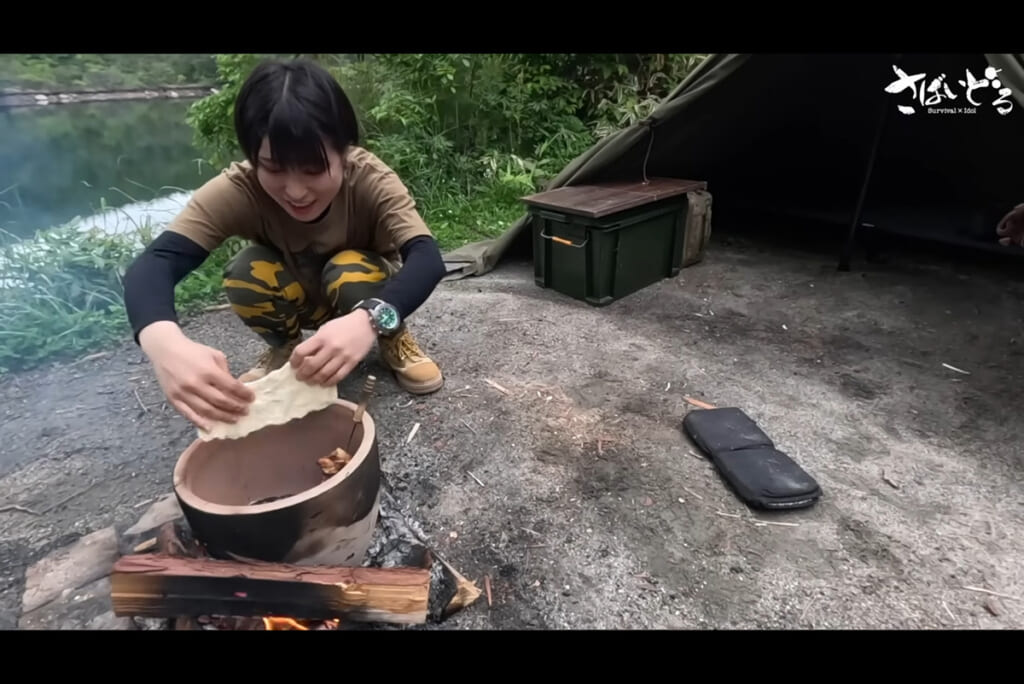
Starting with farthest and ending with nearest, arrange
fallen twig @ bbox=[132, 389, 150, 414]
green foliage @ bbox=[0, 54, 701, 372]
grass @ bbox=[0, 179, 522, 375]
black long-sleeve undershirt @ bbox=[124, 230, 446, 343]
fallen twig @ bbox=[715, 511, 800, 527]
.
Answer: green foliage @ bbox=[0, 54, 701, 372] < grass @ bbox=[0, 179, 522, 375] < fallen twig @ bbox=[132, 389, 150, 414] < fallen twig @ bbox=[715, 511, 800, 527] < black long-sleeve undershirt @ bbox=[124, 230, 446, 343]

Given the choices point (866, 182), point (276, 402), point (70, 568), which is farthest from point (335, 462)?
point (866, 182)

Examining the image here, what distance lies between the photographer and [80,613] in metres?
1.30

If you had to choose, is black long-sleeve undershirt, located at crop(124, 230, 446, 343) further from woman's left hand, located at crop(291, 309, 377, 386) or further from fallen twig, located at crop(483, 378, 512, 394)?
fallen twig, located at crop(483, 378, 512, 394)

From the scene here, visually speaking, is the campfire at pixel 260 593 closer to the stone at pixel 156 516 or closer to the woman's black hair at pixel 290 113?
the stone at pixel 156 516

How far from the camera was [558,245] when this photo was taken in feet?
10.1

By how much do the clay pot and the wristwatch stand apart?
0.66 feet

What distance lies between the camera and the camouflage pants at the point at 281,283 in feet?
6.03

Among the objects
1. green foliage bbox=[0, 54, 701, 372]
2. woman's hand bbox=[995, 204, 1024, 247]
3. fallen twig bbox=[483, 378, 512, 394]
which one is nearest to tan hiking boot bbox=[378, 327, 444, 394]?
fallen twig bbox=[483, 378, 512, 394]

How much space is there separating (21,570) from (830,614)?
1908 mm

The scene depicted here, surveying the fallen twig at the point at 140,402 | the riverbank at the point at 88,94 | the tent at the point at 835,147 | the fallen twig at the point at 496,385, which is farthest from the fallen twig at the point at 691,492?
the riverbank at the point at 88,94

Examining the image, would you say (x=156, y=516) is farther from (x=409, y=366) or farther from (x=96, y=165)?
(x=96, y=165)

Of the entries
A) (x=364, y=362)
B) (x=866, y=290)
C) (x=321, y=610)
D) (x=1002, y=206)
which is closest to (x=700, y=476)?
(x=321, y=610)

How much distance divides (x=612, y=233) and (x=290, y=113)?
6.36 ft

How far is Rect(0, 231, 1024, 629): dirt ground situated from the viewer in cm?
140
